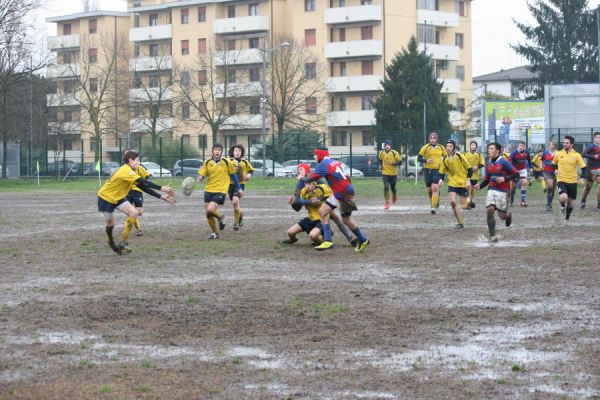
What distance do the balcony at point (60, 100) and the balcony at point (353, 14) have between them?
72.0 ft

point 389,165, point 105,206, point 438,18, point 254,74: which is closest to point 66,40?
point 254,74

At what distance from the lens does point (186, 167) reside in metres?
64.7

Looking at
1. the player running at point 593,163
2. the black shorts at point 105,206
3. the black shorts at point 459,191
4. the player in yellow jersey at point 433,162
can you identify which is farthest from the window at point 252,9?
the black shorts at point 105,206

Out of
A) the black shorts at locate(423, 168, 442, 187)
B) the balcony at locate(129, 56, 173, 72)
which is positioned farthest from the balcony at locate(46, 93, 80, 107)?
the black shorts at locate(423, 168, 442, 187)

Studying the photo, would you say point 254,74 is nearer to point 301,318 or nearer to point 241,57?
point 241,57

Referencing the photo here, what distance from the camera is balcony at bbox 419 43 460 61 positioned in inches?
3437

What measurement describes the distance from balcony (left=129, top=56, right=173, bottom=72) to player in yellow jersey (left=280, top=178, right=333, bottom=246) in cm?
7205

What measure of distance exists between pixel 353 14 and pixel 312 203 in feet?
229

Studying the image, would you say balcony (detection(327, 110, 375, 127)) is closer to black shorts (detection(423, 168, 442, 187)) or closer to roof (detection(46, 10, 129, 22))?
roof (detection(46, 10, 129, 22))

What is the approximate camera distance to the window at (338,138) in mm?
88250

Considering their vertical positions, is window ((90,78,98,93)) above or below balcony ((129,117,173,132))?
above

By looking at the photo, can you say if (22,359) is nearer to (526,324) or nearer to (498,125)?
(526,324)

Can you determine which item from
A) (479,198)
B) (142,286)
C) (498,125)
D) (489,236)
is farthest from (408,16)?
(142,286)

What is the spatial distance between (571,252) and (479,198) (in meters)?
18.3
